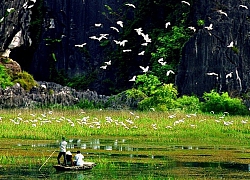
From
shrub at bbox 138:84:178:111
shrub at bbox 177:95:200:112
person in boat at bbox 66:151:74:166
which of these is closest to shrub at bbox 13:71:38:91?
shrub at bbox 138:84:178:111

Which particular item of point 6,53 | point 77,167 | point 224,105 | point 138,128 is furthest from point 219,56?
point 77,167

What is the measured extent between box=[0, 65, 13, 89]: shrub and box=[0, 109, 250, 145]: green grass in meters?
21.5

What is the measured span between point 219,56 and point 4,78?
1984 centimetres

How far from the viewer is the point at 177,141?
42.2m

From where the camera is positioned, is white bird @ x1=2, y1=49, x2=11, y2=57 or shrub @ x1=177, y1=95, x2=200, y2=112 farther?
white bird @ x1=2, y1=49, x2=11, y2=57

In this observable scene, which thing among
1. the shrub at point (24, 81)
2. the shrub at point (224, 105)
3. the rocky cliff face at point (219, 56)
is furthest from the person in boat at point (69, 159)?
the shrub at point (24, 81)

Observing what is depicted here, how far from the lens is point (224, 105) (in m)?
63.0

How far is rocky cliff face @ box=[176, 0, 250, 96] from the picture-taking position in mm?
69938

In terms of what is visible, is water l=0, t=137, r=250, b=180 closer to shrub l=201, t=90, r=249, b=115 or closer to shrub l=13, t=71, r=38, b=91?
shrub l=201, t=90, r=249, b=115

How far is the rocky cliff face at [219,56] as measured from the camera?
229ft

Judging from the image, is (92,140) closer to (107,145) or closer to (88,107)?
(107,145)

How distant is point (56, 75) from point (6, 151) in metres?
57.7

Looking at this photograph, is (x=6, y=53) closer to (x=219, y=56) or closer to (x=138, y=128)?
(x=219, y=56)

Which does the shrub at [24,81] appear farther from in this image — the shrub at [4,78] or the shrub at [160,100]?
the shrub at [160,100]
